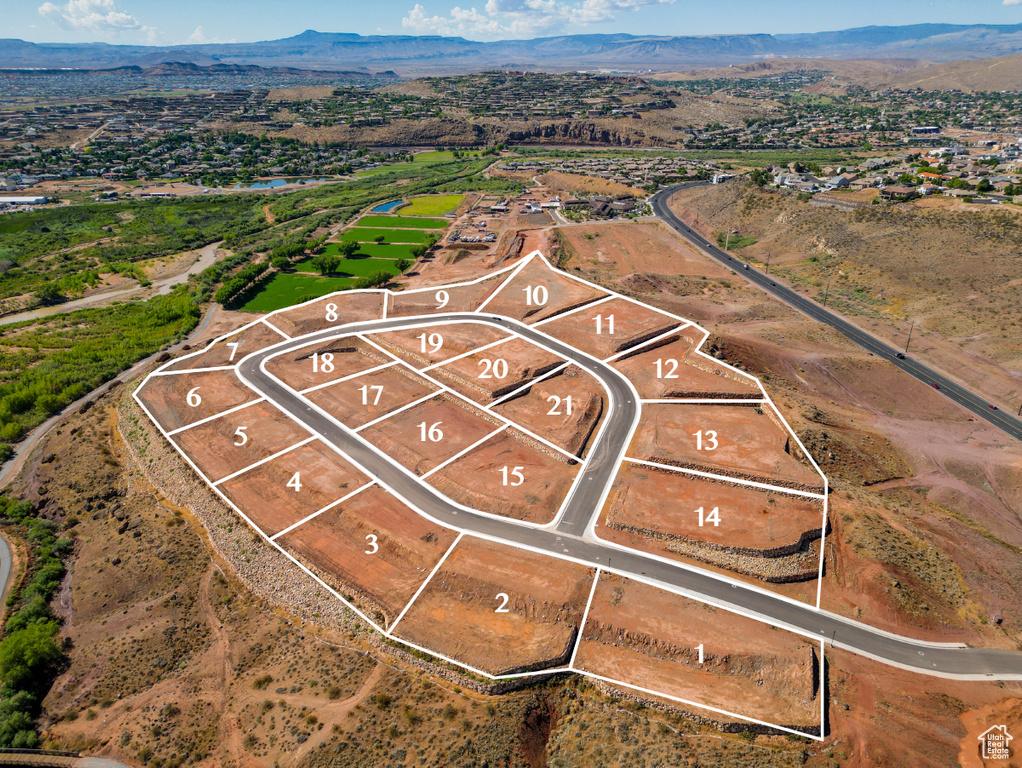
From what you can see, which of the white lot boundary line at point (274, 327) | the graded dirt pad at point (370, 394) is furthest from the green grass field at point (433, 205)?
the graded dirt pad at point (370, 394)

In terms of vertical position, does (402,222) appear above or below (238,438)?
above

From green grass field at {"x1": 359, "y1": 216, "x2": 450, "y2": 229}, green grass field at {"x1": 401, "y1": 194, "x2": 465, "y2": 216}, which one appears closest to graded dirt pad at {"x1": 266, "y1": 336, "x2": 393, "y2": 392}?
green grass field at {"x1": 359, "y1": 216, "x2": 450, "y2": 229}

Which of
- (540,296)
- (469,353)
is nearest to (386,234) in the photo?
(540,296)

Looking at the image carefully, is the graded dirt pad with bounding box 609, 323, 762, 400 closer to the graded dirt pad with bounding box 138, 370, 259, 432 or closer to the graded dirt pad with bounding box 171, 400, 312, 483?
the graded dirt pad with bounding box 171, 400, 312, 483

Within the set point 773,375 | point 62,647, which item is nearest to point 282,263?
point 62,647

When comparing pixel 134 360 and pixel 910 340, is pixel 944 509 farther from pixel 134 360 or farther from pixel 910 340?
pixel 134 360

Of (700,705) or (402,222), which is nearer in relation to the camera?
(700,705)

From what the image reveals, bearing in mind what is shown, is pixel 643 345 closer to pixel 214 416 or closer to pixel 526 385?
pixel 526 385
